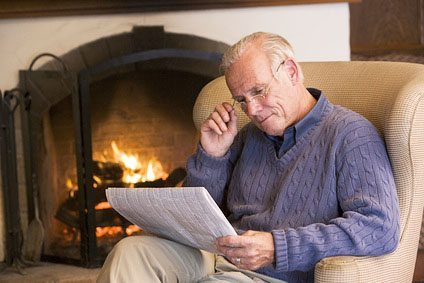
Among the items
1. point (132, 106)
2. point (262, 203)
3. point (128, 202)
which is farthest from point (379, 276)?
point (132, 106)

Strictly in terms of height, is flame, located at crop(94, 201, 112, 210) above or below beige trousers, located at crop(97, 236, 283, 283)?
below

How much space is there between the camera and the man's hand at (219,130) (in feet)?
7.00

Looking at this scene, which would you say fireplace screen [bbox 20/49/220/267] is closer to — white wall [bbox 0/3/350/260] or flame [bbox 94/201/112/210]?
flame [bbox 94/201/112/210]

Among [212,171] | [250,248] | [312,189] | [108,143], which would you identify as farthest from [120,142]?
[250,248]

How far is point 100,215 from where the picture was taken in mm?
3262

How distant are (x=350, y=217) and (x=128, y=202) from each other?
0.47 meters

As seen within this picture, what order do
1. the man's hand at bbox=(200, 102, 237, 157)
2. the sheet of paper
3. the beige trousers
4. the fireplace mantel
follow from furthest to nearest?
the fireplace mantel → the man's hand at bbox=(200, 102, 237, 157) → the beige trousers → the sheet of paper

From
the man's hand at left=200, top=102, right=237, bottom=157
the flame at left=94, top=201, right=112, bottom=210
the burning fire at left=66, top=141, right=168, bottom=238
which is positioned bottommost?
the flame at left=94, top=201, right=112, bottom=210

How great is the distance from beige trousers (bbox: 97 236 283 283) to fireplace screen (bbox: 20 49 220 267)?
4.11 ft

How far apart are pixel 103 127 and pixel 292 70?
4.74 feet

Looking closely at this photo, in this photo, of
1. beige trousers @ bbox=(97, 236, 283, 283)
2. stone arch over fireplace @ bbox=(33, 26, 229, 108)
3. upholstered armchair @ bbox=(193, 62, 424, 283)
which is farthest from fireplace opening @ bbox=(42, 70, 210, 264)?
beige trousers @ bbox=(97, 236, 283, 283)

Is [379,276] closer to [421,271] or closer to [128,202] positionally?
[128,202]

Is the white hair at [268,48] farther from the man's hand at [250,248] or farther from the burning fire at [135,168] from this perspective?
the burning fire at [135,168]

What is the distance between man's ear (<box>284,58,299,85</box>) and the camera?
6.50 ft
